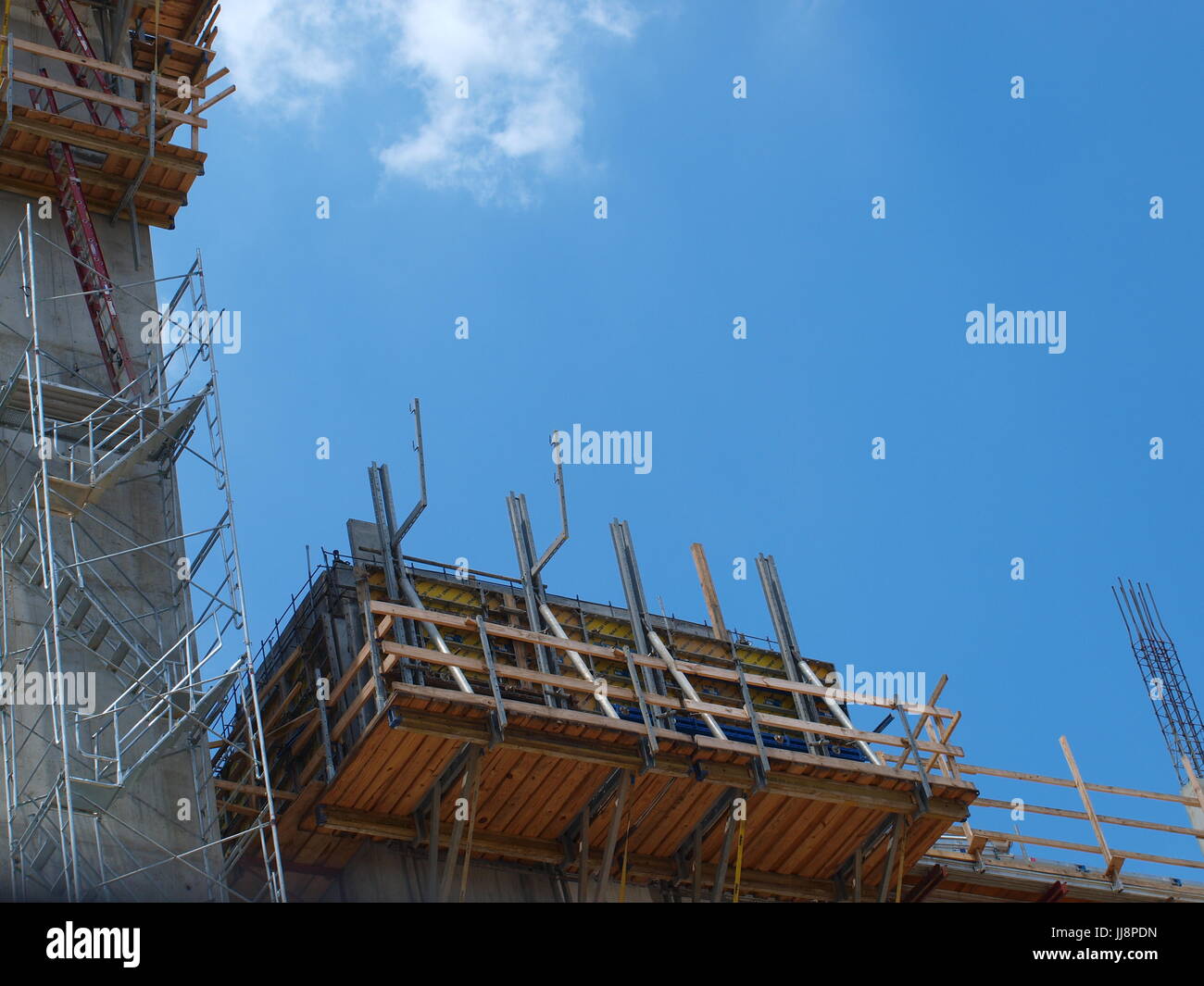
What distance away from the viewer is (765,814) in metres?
29.5

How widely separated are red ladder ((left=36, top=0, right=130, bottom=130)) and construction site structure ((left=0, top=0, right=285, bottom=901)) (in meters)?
0.06

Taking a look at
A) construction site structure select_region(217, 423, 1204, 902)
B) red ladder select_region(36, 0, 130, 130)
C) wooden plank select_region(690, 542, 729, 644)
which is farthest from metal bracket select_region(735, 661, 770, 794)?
red ladder select_region(36, 0, 130, 130)

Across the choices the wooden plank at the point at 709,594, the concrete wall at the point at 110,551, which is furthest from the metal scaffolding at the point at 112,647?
the wooden plank at the point at 709,594

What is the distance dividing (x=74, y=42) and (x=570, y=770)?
52.0 feet

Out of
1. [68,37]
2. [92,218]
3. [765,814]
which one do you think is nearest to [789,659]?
[765,814]

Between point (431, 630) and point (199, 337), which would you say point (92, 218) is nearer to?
point (199, 337)

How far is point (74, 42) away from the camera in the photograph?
34.4 m

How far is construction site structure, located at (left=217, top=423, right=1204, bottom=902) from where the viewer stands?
27.4 m

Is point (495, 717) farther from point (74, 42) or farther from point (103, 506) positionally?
point (74, 42)

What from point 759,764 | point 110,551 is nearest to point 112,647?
point 110,551

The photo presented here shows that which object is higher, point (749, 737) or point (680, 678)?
point (680, 678)

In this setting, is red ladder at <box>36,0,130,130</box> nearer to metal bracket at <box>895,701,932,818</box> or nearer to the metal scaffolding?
the metal scaffolding
